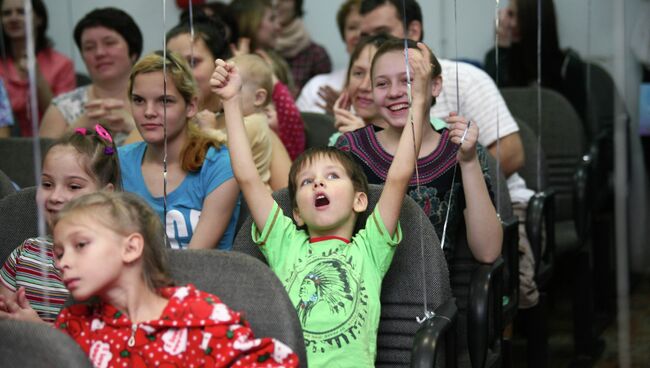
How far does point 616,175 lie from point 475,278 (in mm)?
1778

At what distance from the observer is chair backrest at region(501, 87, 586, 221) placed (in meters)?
3.46

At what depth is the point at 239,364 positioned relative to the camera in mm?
1540

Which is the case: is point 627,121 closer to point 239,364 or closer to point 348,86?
point 348,86

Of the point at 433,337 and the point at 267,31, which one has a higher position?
the point at 267,31

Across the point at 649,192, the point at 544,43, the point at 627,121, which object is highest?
the point at 544,43

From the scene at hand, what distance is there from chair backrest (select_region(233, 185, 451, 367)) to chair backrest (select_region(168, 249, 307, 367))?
35cm

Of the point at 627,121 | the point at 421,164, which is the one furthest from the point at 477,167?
the point at 627,121

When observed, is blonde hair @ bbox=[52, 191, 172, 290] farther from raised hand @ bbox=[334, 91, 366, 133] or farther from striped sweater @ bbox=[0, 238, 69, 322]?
raised hand @ bbox=[334, 91, 366, 133]

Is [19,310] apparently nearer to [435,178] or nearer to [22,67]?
[435,178]

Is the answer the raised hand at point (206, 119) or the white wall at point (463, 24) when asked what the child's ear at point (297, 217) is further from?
the white wall at point (463, 24)

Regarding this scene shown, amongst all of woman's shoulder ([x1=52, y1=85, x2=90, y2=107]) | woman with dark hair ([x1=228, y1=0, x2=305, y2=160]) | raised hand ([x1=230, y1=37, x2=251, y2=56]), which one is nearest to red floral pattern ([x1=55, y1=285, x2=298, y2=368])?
woman with dark hair ([x1=228, y1=0, x2=305, y2=160])

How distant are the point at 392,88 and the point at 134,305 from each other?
0.81 m

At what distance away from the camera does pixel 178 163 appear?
2385mm

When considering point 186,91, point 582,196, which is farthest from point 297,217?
point 582,196
